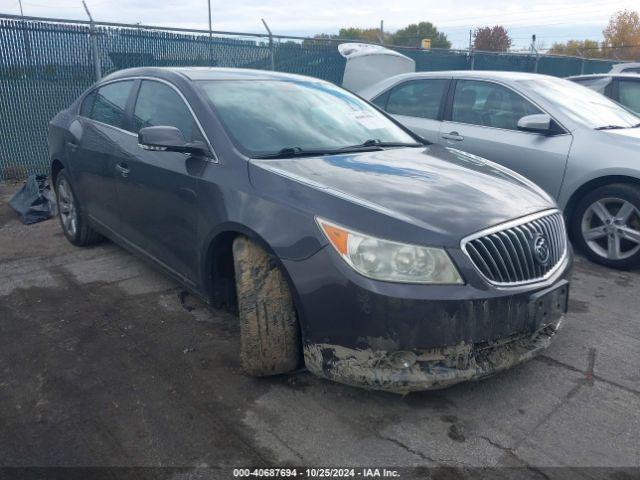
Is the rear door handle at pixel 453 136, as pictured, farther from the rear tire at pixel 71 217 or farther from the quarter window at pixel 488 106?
the rear tire at pixel 71 217

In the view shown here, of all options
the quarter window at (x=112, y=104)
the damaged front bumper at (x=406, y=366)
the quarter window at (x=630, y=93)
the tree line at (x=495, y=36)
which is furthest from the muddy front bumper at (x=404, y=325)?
the tree line at (x=495, y=36)

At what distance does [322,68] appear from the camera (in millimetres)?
11250

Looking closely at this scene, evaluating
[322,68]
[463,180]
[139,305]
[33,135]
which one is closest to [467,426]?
[463,180]

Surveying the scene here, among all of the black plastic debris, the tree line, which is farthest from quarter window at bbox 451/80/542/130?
the tree line

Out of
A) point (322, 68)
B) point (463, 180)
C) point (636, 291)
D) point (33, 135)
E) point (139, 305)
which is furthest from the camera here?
point (322, 68)

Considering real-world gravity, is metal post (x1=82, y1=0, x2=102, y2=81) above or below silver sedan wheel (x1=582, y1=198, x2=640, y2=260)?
above

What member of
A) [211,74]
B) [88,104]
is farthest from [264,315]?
[88,104]

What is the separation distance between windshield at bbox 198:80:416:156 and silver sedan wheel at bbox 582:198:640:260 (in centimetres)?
194

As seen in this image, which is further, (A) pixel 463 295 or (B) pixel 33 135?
(B) pixel 33 135

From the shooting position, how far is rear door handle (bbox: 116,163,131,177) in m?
3.97

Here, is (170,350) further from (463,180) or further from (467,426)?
(463,180)

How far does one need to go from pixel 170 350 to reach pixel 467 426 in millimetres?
1767

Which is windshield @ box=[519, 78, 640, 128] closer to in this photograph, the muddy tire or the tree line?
the muddy tire

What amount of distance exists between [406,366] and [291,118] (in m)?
1.82
